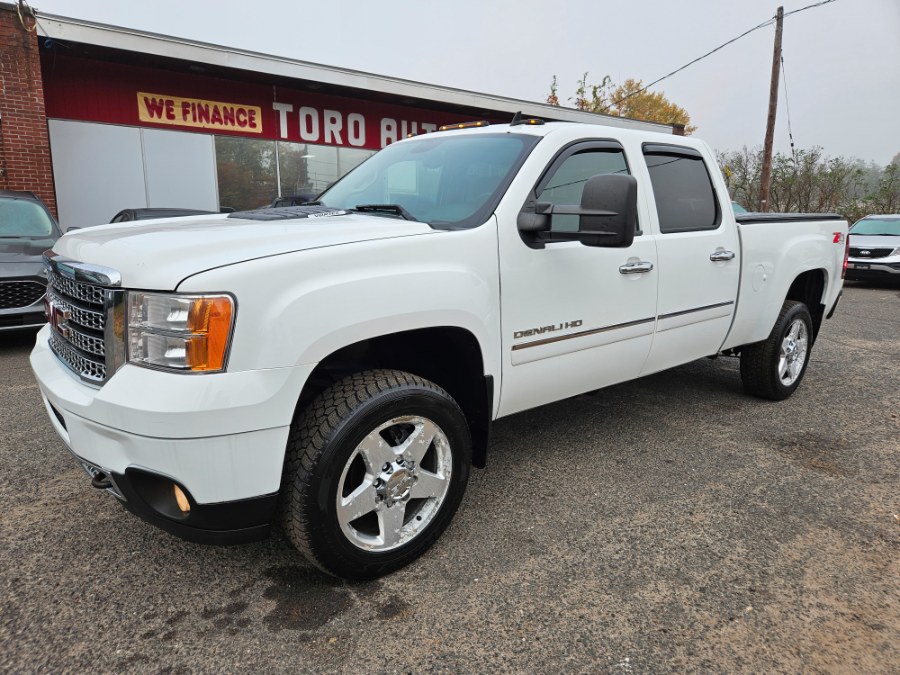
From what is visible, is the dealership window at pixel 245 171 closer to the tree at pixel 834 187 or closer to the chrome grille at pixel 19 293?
the chrome grille at pixel 19 293

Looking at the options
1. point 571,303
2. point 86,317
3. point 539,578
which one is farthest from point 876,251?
point 86,317

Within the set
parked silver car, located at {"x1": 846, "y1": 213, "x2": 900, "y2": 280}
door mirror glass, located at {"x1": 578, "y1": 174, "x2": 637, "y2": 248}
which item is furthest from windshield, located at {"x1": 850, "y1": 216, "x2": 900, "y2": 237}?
door mirror glass, located at {"x1": 578, "y1": 174, "x2": 637, "y2": 248}

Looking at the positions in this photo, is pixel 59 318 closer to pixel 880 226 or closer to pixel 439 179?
pixel 439 179

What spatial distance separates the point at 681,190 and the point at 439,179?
1633mm

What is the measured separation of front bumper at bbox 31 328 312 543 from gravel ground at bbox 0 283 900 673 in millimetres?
422

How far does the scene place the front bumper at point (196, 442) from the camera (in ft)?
6.31

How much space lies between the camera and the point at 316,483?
2.15m

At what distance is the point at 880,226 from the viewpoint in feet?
45.6

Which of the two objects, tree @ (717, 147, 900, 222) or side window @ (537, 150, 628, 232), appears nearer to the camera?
side window @ (537, 150, 628, 232)

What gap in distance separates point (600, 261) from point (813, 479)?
175 cm

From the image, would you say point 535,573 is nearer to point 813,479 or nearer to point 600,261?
point 600,261

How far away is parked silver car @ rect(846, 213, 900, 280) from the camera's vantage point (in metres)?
12.6

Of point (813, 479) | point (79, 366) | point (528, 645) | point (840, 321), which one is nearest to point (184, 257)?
point (79, 366)

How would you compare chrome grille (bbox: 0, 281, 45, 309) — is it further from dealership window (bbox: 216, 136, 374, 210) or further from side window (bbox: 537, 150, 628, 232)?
dealership window (bbox: 216, 136, 374, 210)
